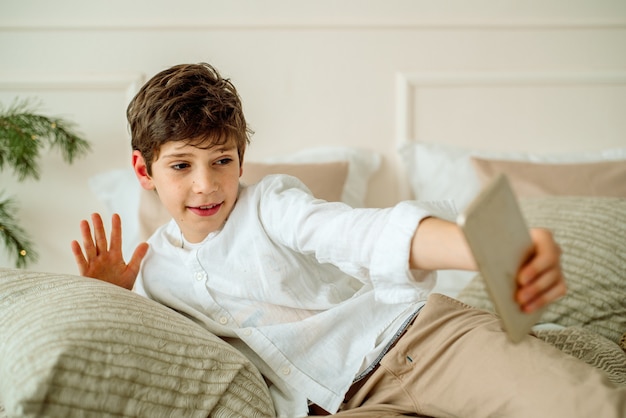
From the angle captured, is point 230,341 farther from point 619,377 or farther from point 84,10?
point 84,10

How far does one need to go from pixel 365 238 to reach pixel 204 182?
1.24ft

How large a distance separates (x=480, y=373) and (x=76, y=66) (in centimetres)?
158

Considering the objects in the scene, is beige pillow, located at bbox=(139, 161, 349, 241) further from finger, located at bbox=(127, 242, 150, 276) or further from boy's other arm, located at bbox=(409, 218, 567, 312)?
boy's other arm, located at bbox=(409, 218, 567, 312)

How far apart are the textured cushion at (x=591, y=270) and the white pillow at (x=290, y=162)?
0.55 metres

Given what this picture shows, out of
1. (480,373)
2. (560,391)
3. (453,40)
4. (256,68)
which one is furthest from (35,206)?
(560,391)

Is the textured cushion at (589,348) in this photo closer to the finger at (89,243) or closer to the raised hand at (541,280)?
the raised hand at (541,280)

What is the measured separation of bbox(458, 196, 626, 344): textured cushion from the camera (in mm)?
1339

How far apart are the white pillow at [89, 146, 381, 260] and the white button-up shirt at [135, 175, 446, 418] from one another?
2.04 ft

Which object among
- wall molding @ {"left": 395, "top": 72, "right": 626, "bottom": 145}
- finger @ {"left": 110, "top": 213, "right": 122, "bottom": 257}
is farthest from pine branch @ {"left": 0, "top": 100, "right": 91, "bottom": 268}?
wall molding @ {"left": 395, "top": 72, "right": 626, "bottom": 145}

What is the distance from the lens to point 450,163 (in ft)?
6.25

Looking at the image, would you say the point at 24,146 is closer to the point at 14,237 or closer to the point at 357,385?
the point at 14,237

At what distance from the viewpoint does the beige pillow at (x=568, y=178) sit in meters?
1.70

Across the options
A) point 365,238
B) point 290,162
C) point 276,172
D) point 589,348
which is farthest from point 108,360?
point 290,162

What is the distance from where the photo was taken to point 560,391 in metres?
0.80
